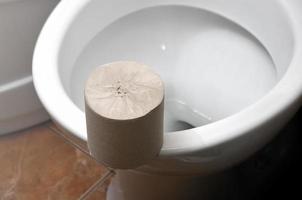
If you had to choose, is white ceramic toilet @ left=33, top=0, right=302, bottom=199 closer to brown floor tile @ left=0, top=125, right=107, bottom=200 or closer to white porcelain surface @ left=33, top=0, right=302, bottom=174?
white porcelain surface @ left=33, top=0, right=302, bottom=174

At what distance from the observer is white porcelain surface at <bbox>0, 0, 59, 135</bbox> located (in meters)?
1.09

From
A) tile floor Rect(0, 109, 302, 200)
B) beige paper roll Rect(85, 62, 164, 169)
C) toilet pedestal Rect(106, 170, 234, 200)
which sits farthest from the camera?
tile floor Rect(0, 109, 302, 200)

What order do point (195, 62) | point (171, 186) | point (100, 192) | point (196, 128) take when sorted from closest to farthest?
point (196, 128)
point (171, 186)
point (195, 62)
point (100, 192)

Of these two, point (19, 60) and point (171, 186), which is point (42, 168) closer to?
point (19, 60)

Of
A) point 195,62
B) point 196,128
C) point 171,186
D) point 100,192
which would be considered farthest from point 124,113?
point 100,192

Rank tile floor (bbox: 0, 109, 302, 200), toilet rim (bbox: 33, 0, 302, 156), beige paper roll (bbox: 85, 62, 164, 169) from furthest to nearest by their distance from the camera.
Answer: tile floor (bbox: 0, 109, 302, 200)
toilet rim (bbox: 33, 0, 302, 156)
beige paper roll (bbox: 85, 62, 164, 169)

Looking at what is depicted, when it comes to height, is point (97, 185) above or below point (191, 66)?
below

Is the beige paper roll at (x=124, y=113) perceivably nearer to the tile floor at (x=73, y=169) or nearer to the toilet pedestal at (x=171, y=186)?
the toilet pedestal at (x=171, y=186)

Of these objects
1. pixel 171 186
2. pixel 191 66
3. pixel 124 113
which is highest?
pixel 124 113

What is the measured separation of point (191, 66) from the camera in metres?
0.98

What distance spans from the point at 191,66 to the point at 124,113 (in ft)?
1.62

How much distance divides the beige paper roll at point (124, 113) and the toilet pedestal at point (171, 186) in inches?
11.4

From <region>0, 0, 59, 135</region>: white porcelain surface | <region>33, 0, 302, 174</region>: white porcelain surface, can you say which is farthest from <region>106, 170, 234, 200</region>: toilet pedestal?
<region>0, 0, 59, 135</region>: white porcelain surface

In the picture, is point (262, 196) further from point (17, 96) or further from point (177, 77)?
point (17, 96)
